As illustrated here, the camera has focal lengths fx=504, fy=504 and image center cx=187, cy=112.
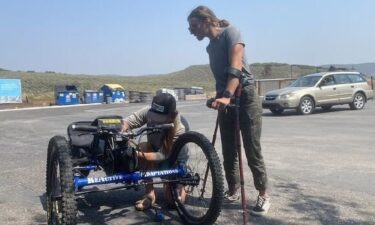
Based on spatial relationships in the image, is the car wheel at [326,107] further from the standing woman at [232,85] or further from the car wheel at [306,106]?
the standing woman at [232,85]

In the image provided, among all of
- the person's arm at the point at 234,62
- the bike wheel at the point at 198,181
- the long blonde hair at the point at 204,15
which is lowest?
the bike wheel at the point at 198,181

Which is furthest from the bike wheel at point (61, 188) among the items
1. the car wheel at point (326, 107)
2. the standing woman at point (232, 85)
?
the car wheel at point (326, 107)

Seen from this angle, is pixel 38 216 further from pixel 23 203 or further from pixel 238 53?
pixel 238 53

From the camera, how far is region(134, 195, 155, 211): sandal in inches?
214

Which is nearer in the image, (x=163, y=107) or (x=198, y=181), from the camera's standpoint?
(x=198, y=181)

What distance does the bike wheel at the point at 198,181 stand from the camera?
4.66m

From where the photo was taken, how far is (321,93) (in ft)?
63.0

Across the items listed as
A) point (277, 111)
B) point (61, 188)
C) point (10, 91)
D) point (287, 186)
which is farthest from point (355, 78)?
point (10, 91)

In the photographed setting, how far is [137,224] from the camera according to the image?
500 centimetres

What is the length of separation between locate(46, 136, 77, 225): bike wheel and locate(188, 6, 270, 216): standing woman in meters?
1.42

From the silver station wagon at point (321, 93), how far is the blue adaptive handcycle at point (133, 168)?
1392 centimetres

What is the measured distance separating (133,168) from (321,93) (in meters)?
15.5

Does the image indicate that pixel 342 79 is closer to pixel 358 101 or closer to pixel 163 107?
pixel 358 101

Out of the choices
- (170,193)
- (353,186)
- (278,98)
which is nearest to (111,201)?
(170,193)
